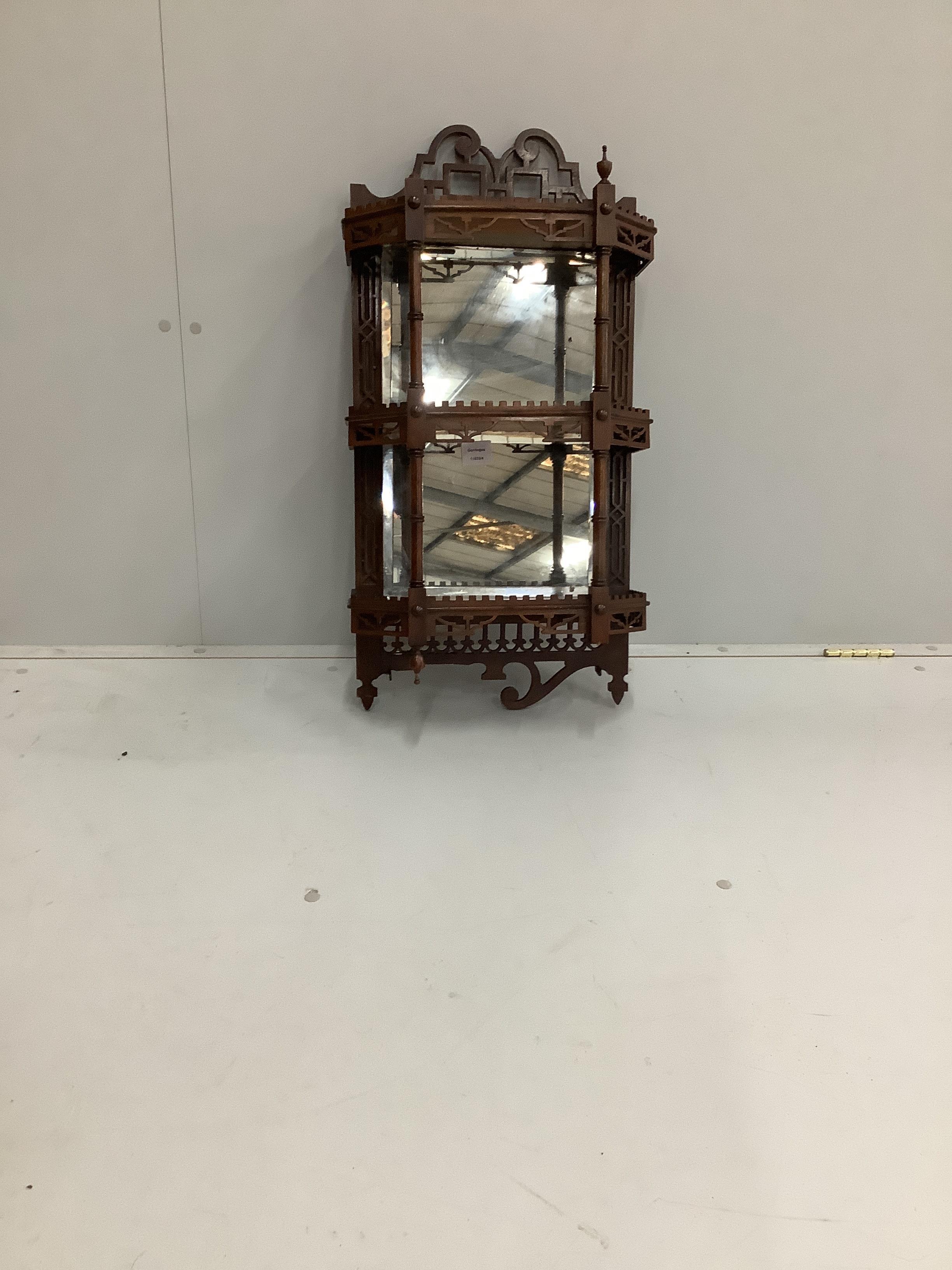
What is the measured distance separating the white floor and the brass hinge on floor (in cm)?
20

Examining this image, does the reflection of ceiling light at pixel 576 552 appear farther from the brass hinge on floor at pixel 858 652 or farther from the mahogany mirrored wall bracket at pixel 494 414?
the brass hinge on floor at pixel 858 652

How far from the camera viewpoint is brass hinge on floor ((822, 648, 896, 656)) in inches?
73.8

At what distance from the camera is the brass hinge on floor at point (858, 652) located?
187 centimetres

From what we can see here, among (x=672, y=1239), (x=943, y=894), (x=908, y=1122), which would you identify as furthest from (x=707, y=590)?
(x=672, y=1239)

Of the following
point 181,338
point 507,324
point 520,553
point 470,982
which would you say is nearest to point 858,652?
point 520,553

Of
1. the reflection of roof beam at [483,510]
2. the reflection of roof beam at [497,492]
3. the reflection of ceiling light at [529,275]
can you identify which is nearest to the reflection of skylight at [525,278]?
the reflection of ceiling light at [529,275]

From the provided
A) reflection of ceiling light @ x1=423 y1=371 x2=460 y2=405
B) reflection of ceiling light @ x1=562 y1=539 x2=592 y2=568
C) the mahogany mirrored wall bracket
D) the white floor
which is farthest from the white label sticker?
the white floor

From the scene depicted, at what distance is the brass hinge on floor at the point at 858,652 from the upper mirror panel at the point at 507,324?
92cm

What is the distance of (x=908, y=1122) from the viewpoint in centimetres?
94

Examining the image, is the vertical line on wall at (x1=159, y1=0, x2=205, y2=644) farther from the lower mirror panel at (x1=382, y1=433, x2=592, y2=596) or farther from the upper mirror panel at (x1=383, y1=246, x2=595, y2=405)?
the lower mirror panel at (x1=382, y1=433, x2=592, y2=596)

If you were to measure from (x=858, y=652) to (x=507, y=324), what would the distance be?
119 centimetres

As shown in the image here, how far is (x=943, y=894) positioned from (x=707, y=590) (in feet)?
2.83

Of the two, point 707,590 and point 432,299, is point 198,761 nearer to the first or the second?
point 432,299

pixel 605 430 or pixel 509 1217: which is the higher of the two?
pixel 605 430
